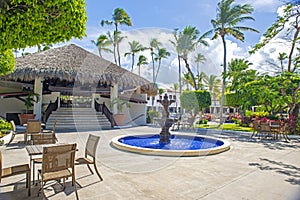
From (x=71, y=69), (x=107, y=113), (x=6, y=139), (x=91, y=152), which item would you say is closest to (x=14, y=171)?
(x=91, y=152)

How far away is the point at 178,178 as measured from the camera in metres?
4.59

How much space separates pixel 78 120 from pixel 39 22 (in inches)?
481

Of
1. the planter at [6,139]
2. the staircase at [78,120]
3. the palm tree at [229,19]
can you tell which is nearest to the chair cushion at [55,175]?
the planter at [6,139]

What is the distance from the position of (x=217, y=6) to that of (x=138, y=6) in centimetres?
1104

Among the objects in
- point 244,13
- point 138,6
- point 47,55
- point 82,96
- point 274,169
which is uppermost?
point 244,13

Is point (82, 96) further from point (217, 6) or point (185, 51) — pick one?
point (217, 6)

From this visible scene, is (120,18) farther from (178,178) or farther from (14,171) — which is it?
(14,171)

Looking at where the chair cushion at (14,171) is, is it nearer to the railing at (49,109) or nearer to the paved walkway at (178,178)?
the paved walkway at (178,178)

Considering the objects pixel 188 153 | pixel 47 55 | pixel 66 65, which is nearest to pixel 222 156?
pixel 188 153

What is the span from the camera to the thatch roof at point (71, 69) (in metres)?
13.4

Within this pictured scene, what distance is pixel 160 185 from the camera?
13.7 feet

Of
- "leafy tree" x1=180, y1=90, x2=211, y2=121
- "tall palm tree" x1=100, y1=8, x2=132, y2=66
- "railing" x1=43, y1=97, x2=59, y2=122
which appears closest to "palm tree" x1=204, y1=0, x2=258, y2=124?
"leafy tree" x1=180, y1=90, x2=211, y2=121

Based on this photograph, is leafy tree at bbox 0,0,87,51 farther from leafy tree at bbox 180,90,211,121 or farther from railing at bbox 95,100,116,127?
leafy tree at bbox 180,90,211,121

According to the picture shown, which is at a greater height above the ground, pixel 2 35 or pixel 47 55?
pixel 47 55
